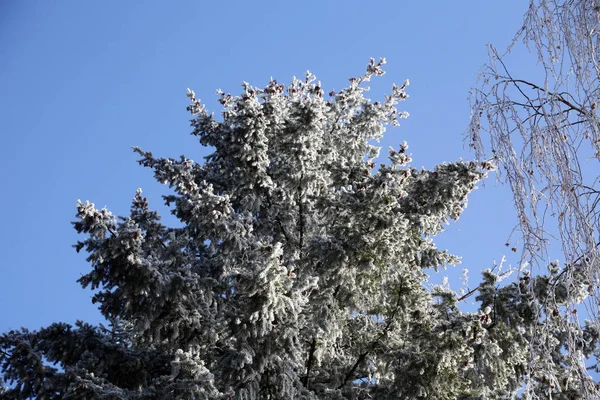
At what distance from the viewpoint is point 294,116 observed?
9.37 meters

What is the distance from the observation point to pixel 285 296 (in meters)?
6.83

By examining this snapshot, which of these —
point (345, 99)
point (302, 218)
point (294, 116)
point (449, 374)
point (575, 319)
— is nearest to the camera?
point (575, 319)

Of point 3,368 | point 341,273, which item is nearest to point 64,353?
point 3,368

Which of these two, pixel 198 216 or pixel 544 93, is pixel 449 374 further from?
pixel 544 93

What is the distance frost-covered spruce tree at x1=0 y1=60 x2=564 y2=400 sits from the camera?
7086 mm

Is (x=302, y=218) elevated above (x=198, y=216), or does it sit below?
above

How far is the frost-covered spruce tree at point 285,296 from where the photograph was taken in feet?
23.2

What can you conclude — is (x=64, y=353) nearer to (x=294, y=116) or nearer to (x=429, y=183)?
(x=294, y=116)

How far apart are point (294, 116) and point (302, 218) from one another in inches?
62.8

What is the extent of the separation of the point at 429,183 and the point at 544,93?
5393 mm

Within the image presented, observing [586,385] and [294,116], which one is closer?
[586,385]

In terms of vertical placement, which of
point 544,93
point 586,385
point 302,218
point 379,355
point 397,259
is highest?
point 302,218

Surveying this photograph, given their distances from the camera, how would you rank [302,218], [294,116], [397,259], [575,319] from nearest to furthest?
[575,319]
[397,259]
[294,116]
[302,218]

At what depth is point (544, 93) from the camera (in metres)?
3.27
